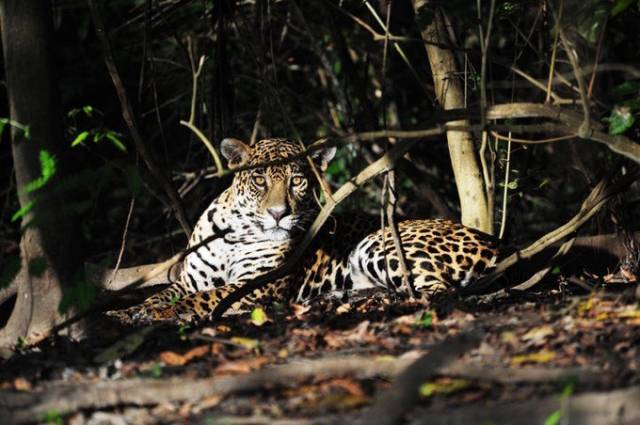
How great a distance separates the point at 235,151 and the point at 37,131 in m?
2.95

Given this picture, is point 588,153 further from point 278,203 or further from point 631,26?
point 278,203

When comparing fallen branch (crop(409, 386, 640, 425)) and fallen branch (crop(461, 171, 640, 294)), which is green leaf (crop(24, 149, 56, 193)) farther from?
fallen branch (crop(461, 171, 640, 294))

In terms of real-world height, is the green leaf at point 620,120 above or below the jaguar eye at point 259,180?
above

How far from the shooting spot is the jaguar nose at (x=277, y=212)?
27.7 ft

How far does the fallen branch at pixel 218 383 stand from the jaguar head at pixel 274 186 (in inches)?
146

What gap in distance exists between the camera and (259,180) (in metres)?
8.57

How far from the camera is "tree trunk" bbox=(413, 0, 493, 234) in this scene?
8.28m

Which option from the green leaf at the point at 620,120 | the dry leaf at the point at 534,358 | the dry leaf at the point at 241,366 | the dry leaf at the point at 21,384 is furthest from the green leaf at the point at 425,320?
the dry leaf at the point at 21,384

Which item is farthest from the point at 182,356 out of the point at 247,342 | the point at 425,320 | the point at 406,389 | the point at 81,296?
the point at 406,389

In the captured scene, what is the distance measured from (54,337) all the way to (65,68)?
8.14 m

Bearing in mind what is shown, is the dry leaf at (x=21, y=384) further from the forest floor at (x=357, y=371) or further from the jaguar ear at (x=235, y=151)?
the jaguar ear at (x=235, y=151)

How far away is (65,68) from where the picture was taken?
529 inches

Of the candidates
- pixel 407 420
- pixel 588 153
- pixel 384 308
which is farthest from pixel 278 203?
pixel 407 420

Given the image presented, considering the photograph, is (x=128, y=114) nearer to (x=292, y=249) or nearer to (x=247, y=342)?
(x=292, y=249)
